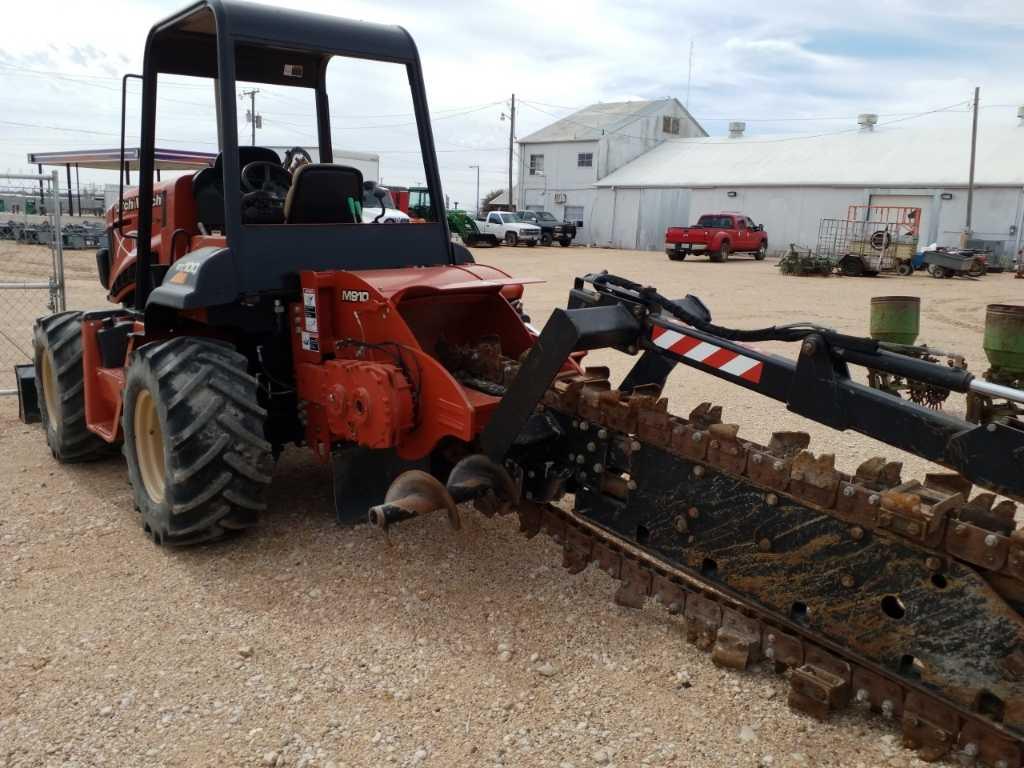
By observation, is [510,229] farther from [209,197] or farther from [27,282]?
[209,197]

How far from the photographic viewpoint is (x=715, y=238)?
31359 mm

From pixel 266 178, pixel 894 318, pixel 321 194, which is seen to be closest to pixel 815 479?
pixel 321 194

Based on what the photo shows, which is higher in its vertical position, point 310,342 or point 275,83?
point 275,83

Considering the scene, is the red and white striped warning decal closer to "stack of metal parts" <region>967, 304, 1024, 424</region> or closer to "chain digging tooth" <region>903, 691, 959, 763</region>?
"chain digging tooth" <region>903, 691, 959, 763</region>

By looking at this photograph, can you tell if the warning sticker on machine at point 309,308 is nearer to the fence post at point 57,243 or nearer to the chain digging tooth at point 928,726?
the chain digging tooth at point 928,726

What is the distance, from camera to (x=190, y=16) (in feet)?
14.8

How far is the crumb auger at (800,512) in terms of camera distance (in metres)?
2.62

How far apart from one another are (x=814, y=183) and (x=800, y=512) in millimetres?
36146

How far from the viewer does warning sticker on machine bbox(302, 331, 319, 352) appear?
4457mm

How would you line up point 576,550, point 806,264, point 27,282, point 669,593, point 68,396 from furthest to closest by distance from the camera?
point 806,264 → point 27,282 → point 68,396 → point 576,550 → point 669,593

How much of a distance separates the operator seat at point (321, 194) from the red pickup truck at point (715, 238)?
27990 millimetres

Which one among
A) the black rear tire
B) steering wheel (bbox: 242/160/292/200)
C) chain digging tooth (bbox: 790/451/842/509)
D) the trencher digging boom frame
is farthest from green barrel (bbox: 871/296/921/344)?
the black rear tire

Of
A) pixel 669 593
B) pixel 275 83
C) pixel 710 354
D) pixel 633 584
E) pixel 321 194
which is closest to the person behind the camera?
pixel 710 354

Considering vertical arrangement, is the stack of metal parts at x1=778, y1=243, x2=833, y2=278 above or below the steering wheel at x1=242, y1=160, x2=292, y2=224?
below
